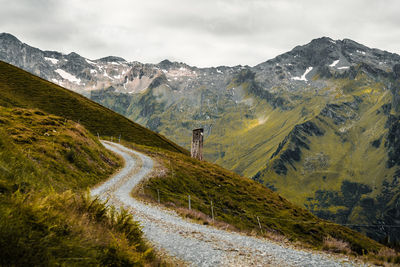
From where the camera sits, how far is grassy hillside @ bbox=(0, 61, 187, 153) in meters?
75.6

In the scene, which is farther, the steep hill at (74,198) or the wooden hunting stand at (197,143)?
the wooden hunting stand at (197,143)

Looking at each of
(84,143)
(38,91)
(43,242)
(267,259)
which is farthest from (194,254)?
(38,91)

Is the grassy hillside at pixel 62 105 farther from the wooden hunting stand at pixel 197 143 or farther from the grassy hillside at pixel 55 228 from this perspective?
the grassy hillside at pixel 55 228

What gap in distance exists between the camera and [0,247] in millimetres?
4754

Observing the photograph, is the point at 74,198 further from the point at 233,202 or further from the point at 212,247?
the point at 233,202

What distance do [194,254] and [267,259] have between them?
3.34 metres

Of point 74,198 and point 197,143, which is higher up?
point 74,198

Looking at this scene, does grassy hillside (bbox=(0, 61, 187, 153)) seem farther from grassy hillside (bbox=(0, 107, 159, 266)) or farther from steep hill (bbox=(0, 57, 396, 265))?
grassy hillside (bbox=(0, 107, 159, 266))

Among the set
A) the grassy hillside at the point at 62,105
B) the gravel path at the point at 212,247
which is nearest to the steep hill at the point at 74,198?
the grassy hillside at the point at 62,105

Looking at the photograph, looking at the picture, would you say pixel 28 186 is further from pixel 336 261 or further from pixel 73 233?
pixel 336 261

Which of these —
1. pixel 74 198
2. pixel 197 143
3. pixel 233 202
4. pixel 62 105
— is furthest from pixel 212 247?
pixel 62 105

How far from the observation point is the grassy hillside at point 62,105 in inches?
2977

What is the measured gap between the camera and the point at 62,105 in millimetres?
82125

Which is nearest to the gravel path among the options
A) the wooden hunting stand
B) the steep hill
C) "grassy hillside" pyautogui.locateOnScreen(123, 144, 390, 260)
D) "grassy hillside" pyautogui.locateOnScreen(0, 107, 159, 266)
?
"grassy hillside" pyautogui.locateOnScreen(0, 107, 159, 266)
